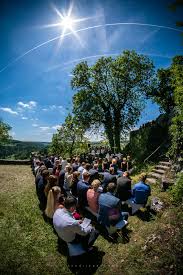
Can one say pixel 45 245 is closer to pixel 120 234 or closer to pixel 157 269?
pixel 120 234

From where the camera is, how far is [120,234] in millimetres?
7828

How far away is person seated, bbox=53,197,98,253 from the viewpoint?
6.12 meters

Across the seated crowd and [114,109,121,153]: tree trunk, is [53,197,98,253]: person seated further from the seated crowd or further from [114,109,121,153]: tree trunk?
[114,109,121,153]: tree trunk

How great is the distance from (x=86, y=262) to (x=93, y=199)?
2.56 m

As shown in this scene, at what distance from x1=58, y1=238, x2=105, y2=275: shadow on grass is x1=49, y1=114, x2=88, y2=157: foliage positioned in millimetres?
40064

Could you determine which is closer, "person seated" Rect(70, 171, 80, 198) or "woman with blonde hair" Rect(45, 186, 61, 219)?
"woman with blonde hair" Rect(45, 186, 61, 219)

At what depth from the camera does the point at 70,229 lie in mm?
6113

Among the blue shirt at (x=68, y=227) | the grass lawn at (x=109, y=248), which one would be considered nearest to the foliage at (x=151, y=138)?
the grass lawn at (x=109, y=248)

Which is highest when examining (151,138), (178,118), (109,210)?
(178,118)

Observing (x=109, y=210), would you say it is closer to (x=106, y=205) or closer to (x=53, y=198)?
(x=106, y=205)

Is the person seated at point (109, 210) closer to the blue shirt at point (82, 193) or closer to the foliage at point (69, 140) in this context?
the blue shirt at point (82, 193)

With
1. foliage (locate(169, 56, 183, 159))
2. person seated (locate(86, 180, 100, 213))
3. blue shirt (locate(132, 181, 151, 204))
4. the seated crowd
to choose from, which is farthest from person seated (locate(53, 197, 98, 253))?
foliage (locate(169, 56, 183, 159))

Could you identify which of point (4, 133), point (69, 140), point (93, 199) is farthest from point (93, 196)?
point (4, 133)

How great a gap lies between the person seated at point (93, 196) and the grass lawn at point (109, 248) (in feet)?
3.86
